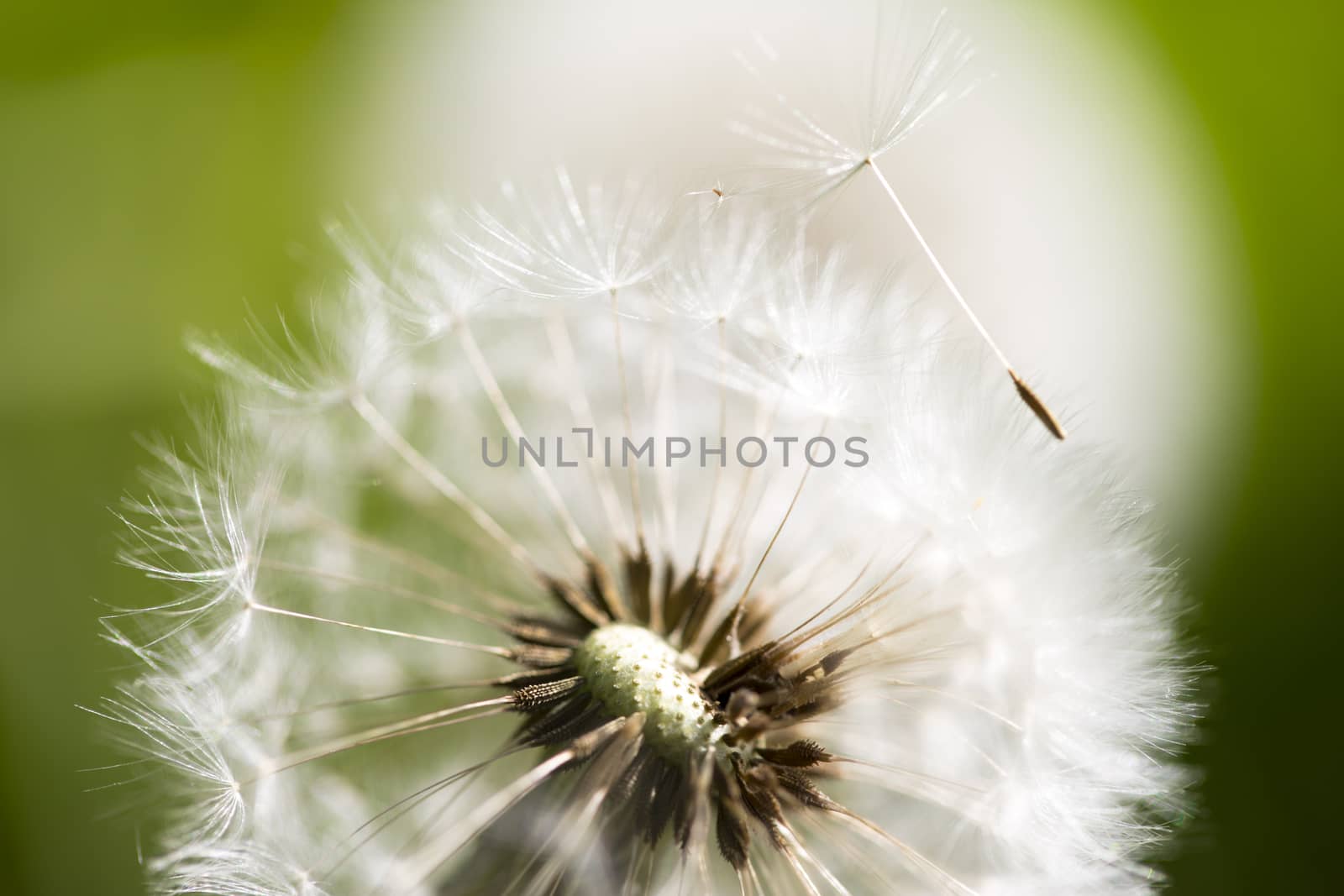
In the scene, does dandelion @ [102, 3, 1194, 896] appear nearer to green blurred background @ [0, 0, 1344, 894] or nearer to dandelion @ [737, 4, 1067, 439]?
dandelion @ [737, 4, 1067, 439]

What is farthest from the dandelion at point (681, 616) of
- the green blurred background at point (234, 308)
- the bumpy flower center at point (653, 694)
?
the green blurred background at point (234, 308)

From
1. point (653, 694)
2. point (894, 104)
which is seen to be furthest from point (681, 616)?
point (894, 104)

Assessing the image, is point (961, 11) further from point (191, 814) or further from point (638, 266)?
point (191, 814)

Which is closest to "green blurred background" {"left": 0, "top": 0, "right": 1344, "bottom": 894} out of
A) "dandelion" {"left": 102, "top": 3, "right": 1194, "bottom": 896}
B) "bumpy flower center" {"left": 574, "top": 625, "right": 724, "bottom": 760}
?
"dandelion" {"left": 102, "top": 3, "right": 1194, "bottom": 896}

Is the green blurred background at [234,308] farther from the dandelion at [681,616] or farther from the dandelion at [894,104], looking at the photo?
the dandelion at [894,104]

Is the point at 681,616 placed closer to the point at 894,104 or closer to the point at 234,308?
the point at 894,104

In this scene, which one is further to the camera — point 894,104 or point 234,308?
point 234,308
